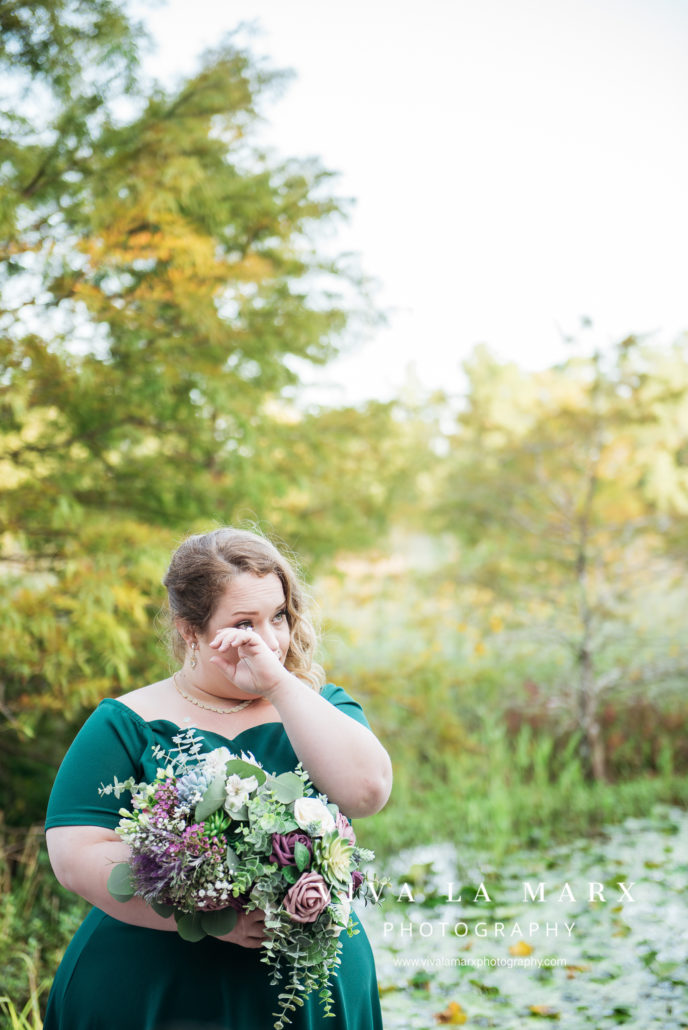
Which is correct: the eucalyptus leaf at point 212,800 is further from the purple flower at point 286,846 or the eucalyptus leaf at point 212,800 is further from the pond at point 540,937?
the pond at point 540,937

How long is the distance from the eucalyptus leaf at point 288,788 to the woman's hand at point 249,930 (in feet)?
0.71

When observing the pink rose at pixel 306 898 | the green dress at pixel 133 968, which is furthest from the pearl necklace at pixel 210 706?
the pink rose at pixel 306 898

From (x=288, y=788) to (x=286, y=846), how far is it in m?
0.11

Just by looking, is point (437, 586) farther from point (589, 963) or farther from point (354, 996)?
point (354, 996)

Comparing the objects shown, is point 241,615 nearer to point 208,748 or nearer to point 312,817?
point 208,748

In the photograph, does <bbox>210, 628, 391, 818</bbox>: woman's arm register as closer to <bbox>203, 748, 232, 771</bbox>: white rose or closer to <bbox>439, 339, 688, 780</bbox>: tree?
<bbox>203, 748, 232, 771</bbox>: white rose

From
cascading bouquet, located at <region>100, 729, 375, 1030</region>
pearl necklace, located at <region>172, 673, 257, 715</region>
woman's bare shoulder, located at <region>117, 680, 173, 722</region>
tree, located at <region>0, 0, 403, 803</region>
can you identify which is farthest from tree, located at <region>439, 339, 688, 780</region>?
cascading bouquet, located at <region>100, 729, 375, 1030</region>

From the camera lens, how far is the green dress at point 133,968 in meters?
1.65

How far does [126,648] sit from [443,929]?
242 centimetres

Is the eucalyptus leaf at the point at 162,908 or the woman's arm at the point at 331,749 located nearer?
the eucalyptus leaf at the point at 162,908

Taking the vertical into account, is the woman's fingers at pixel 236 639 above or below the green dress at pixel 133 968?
above

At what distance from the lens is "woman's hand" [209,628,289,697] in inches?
67.7

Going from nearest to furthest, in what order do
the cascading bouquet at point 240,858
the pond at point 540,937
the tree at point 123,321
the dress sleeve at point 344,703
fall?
the cascading bouquet at point 240,858 < the dress sleeve at point 344,703 < the pond at point 540,937 < the tree at point 123,321

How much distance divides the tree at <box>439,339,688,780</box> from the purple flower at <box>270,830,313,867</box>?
5.99 metres
